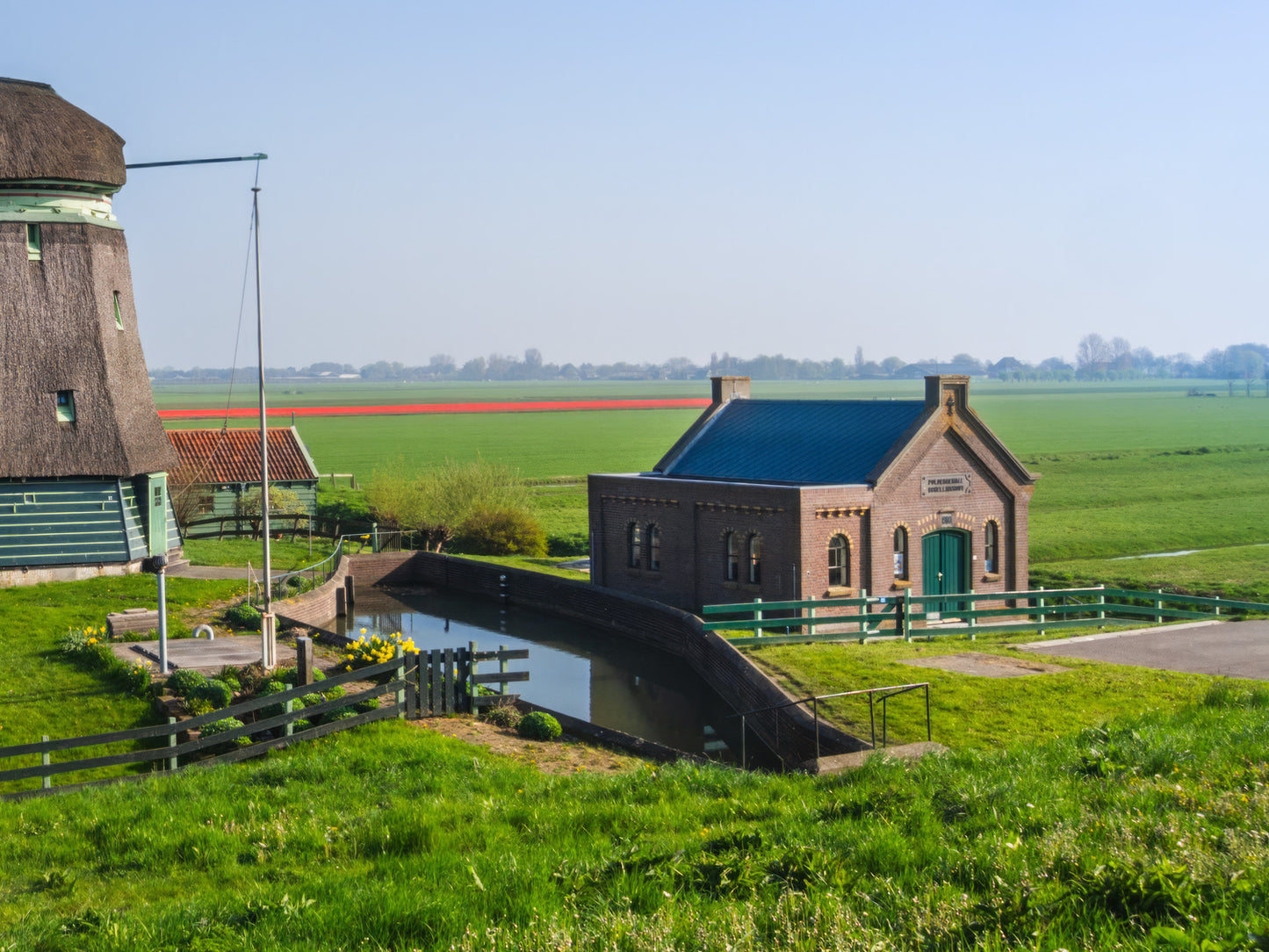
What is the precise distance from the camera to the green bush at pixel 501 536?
5434 cm

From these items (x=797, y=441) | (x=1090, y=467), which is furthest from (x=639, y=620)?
(x=1090, y=467)

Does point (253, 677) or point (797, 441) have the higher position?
point (797, 441)

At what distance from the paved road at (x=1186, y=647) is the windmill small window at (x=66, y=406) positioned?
2674 cm

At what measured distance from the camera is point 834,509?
32.7 meters

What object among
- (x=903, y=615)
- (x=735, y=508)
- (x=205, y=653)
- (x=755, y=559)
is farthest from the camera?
(x=735, y=508)

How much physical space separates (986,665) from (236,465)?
42456mm

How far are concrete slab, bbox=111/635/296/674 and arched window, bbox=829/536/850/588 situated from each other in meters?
15.0

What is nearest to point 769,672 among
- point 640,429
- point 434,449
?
point 434,449

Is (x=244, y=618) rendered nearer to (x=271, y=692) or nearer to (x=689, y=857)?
(x=271, y=692)

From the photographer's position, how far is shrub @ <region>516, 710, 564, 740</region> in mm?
19328

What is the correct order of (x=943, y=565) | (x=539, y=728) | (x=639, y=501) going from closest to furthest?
(x=539, y=728) < (x=943, y=565) < (x=639, y=501)

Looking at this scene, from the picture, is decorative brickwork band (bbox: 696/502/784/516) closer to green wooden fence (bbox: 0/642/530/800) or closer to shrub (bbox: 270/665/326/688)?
green wooden fence (bbox: 0/642/530/800)

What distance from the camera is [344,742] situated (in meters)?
17.4

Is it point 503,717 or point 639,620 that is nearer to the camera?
point 503,717
